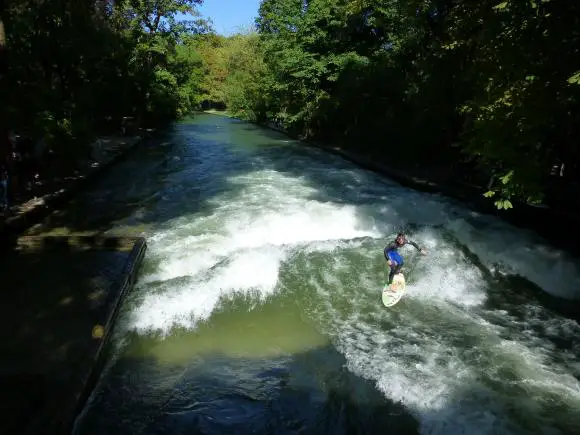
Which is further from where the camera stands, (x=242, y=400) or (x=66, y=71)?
Result: (x=66, y=71)

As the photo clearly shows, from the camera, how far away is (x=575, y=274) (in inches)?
390

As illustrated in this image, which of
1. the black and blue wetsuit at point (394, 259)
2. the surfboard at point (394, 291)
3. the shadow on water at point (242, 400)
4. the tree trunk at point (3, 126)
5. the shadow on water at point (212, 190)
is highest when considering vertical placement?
the tree trunk at point (3, 126)

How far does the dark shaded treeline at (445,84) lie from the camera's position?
812cm

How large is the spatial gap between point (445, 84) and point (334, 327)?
1133cm

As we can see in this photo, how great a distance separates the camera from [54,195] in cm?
1397

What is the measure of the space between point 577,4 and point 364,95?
17828 millimetres

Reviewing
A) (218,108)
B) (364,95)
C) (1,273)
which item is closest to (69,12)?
(1,273)

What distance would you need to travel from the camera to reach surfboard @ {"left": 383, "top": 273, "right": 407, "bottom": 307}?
28.1ft

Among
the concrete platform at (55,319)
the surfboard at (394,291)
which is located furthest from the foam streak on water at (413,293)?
the concrete platform at (55,319)

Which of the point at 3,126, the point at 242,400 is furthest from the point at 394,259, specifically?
the point at 3,126

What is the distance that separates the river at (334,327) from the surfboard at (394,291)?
21cm

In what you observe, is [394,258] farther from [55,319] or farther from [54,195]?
[54,195]

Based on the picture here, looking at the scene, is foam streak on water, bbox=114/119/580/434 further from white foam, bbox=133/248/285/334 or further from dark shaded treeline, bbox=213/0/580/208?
dark shaded treeline, bbox=213/0/580/208

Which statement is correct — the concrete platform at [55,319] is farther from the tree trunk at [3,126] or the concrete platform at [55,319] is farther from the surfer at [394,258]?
A: the surfer at [394,258]
